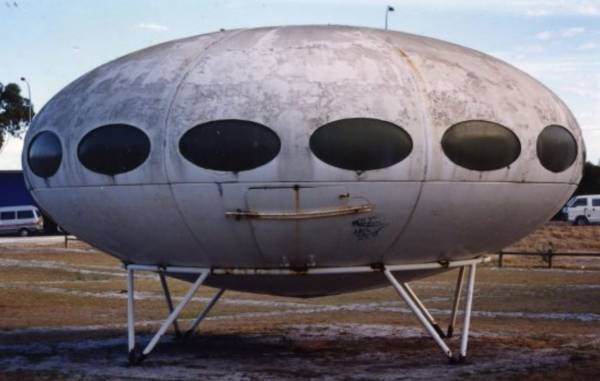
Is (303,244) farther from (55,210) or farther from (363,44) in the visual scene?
(55,210)

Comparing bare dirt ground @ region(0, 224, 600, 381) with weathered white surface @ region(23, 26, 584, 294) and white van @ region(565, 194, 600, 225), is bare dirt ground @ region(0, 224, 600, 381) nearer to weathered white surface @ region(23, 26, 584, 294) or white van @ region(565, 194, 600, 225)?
weathered white surface @ region(23, 26, 584, 294)

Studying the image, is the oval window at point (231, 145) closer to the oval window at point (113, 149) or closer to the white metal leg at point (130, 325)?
the oval window at point (113, 149)

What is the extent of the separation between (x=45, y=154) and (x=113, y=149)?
1.17 m

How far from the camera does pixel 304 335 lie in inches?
595

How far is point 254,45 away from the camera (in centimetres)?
1161

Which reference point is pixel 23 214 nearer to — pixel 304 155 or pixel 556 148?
pixel 556 148

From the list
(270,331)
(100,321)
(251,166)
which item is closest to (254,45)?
(251,166)

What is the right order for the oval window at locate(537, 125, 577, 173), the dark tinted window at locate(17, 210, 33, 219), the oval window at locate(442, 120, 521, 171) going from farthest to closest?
the dark tinted window at locate(17, 210, 33, 219) → the oval window at locate(537, 125, 577, 173) → the oval window at locate(442, 120, 521, 171)

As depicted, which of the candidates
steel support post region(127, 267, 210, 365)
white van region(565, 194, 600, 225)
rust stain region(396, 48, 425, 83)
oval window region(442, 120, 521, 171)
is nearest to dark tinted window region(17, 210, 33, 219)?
white van region(565, 194, 600, 225)

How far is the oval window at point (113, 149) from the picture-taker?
11.1m

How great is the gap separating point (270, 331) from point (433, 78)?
19.2 feet

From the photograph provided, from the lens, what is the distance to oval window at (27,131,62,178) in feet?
38.8

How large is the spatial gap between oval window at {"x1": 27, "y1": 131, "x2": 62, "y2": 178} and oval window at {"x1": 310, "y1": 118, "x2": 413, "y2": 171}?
3.12 meters

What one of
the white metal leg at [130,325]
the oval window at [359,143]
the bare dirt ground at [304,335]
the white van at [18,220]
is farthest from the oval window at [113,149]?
the white van at [18,220]
